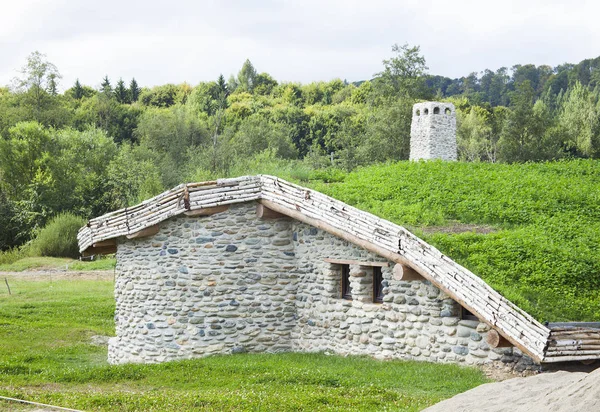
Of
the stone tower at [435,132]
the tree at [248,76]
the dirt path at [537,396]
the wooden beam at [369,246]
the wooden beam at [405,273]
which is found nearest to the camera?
the dirt path at [537,396]

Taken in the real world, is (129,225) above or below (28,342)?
above

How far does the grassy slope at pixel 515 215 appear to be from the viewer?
42.1 feet

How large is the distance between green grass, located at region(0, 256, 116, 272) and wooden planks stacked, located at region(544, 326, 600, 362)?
28884 mm

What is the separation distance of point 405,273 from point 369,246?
0.89 metres

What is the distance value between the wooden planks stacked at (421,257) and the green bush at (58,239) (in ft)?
95.2

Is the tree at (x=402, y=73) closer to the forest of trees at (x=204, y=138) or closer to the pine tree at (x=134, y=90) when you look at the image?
the forest of trees at (x=204, y=138)

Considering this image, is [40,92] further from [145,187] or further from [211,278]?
[211,278]

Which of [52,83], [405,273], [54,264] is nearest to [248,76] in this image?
[52,83]

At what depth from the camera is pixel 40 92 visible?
186ft

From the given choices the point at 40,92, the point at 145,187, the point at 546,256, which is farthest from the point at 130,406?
the point at 40,92

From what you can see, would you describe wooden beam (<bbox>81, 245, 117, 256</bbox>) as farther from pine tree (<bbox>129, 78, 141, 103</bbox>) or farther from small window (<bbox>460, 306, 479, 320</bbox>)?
pine tree (<bbox>129, 78, 141, 103</bbox>)

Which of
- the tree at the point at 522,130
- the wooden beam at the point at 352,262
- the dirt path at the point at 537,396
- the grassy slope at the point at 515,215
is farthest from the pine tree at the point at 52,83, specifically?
the dirt path at the point at 537,396

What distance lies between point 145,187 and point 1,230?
950 centimetres

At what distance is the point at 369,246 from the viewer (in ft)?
42.9
